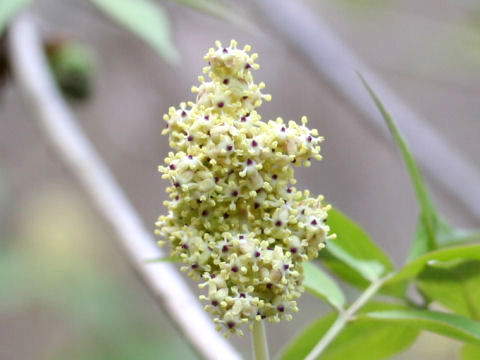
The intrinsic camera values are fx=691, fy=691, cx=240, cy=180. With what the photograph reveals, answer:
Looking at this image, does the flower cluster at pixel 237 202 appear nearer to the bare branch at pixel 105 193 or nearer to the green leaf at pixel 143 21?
the bare branch at pixel 105 193

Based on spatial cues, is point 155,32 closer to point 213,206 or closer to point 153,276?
point 153,276

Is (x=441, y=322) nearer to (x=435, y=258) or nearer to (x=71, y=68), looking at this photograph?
(x=435, y=258)

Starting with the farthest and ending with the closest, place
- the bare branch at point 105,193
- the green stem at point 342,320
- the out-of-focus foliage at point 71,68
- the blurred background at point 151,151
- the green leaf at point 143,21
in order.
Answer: the blurred background at point 151,151, the out-of-focus foliage at point 71,68, the green leaf at point 143,21, the bare branch at point 105,193, the green stem at point 342,320

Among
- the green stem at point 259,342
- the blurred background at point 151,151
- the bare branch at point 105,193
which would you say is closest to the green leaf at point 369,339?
the bare branch at point 105,193

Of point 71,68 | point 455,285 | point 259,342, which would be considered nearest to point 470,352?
point 455,285

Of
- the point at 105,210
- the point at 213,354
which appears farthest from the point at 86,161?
the point at 213,354

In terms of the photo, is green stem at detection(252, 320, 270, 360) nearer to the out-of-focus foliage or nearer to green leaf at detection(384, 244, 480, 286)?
green leaf at detection(384, 244, 480, 286)

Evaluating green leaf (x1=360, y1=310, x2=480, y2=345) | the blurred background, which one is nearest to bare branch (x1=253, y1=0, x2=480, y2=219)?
the blurred background
